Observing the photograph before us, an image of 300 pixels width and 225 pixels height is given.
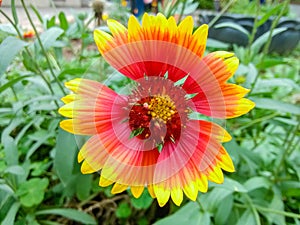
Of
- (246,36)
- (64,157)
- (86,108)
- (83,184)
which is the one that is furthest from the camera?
(246,36)

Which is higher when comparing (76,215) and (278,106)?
(278,106)

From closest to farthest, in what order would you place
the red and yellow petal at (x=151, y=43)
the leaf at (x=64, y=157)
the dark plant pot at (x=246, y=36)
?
the red and yellow petal at (x=151, y=43) < the leaf at (x=64, y=157) < the dark plant pot at (x=246, y=36)

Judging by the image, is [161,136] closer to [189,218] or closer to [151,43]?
[151,43]

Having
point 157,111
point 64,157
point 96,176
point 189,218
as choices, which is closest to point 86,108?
point 157,111

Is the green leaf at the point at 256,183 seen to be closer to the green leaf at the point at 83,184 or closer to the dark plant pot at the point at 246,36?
the green leaf at the point at 83,184

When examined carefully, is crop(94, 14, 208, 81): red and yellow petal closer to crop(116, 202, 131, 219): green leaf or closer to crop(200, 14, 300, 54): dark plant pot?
crop(116, 202, 131, 219): green leaf

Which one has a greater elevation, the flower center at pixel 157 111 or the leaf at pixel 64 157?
the flower center at pixel 157 111

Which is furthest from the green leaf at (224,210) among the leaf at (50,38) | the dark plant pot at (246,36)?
the dark plant pot at (246,36)

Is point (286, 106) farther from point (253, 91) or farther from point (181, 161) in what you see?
point (181, 161)
